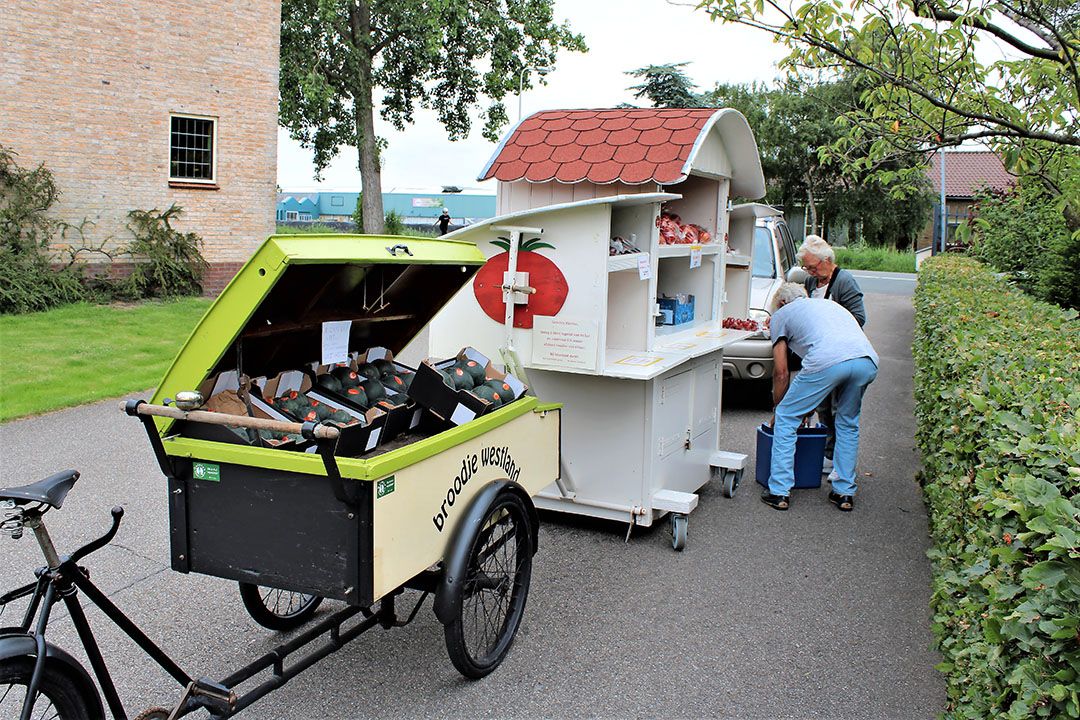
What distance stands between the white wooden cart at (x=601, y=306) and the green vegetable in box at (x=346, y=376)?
121 centimetres

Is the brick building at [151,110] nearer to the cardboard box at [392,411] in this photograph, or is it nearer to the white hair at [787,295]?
the white hair at [787,295]

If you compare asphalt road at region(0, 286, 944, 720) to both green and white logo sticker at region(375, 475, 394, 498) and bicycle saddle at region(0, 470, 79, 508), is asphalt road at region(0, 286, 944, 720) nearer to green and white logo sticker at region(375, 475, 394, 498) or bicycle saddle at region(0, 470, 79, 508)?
green and white logo sticker at region(375, 475, 394, 498)

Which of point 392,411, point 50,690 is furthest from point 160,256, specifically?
point 50,690

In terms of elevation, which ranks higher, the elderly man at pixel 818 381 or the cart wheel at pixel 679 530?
the elderly man at pixel 818 381

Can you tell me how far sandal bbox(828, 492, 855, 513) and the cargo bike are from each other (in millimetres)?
3183

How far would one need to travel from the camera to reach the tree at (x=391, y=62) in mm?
27172

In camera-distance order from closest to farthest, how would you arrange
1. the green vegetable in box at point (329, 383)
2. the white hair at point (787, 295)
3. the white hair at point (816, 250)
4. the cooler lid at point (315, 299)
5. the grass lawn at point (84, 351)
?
the cooler lid at point (315, 299), the green vegetable in box at point (329, 383), the white hair at point (787, 295), the white hair at point (816, 250), the grass lawn at point (84, 351)

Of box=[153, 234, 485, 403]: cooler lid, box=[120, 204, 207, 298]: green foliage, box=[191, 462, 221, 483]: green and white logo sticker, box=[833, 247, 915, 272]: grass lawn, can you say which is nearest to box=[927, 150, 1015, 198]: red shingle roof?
box=[833, 247, 915, 272]: grass lawn

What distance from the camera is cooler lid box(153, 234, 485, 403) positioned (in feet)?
10.3

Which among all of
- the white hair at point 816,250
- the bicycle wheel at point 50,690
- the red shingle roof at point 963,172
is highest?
the red shingle roof at point 963,172

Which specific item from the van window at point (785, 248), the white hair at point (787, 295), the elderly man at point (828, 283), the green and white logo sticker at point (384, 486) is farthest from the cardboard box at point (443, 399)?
the van window at point (785, 248)

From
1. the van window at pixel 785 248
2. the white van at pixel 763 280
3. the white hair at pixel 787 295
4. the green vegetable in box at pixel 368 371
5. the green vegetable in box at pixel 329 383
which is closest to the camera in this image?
the green vegetable in box at pixel 329 383

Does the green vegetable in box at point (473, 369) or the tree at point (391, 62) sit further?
the tree at point (391, 62)

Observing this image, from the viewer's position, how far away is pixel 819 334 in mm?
6633
